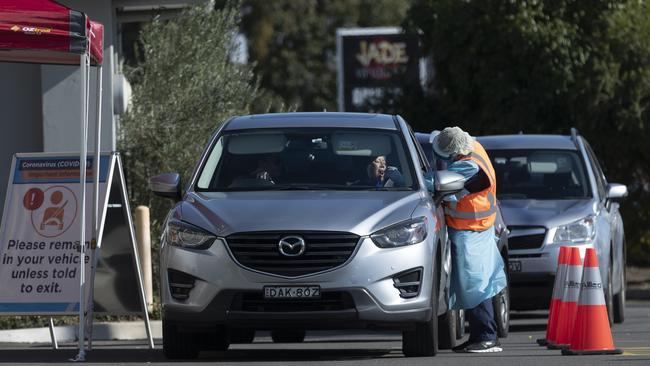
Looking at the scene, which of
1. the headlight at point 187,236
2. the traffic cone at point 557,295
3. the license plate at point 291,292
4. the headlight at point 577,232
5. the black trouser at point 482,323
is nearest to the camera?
the license plate at point 291,292

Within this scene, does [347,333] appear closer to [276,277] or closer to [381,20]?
[276,277]

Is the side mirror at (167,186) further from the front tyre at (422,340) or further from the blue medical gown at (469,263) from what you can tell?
the blue medical gown at (469,263)

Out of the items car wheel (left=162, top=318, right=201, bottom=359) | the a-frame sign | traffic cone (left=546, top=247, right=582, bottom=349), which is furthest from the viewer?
the a-frame sign

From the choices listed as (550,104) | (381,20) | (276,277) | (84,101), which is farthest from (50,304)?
(381,20)

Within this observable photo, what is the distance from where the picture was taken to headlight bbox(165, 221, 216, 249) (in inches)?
440

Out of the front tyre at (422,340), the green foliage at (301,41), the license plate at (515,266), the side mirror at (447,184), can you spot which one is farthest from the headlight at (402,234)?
the green foliage at (301,41)

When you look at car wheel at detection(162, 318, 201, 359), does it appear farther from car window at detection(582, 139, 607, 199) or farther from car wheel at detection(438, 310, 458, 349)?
car window at detection(582, 139, 607, 199)

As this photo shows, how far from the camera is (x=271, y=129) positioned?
12.5 metres

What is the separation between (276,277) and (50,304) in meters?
2.72

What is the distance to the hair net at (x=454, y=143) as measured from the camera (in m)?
12.4

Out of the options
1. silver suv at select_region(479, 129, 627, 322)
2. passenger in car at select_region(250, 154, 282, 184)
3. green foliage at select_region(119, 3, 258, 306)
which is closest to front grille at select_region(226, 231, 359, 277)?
passenger in car at select_region(250, 154, 282, 184)

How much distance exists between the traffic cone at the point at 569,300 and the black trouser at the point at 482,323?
0.48 meters

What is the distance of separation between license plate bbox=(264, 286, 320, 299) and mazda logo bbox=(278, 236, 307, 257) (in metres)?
0.22

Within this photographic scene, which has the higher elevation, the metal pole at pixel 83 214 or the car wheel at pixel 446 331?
the metal pole at pixel 83 214
